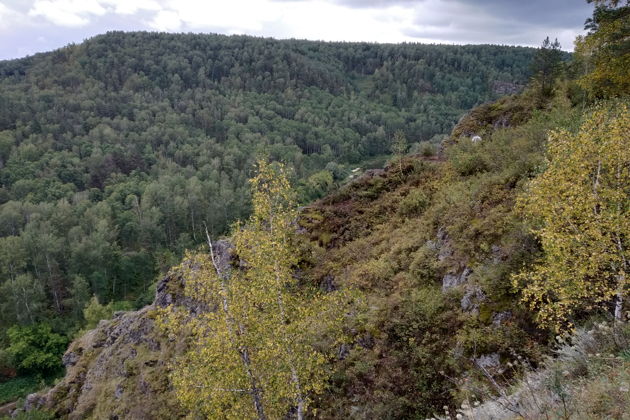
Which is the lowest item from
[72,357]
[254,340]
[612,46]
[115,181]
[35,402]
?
[115,181]

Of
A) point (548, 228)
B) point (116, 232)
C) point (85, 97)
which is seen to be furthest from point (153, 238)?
point (85, 97)

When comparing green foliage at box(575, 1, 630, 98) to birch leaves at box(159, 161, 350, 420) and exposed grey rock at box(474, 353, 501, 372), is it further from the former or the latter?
birch leaves at box(159, 161, 350, 420)

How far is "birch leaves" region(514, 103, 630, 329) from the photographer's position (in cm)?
834

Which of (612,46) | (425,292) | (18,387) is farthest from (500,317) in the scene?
(18,387)

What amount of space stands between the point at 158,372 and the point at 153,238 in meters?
81.4

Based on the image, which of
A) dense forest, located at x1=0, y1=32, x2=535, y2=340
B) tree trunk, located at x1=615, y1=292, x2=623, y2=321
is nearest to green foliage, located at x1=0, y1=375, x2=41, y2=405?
dense forest, located at x1=0, y1=32, x2=535, y2=340

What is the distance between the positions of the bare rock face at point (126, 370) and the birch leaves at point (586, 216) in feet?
51.9

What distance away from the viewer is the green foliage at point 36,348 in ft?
186

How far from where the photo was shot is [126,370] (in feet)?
74.2

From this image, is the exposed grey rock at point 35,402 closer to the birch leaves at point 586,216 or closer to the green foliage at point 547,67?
the birch leaves at point 586,216

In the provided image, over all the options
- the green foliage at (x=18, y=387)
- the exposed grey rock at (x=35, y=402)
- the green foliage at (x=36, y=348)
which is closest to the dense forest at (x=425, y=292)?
the exposed grey rock at (x=35, y=402)

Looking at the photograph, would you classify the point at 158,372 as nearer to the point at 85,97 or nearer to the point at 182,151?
the point at 182,151

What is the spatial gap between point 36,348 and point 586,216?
74026 mm

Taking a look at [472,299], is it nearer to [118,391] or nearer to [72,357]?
[118,391]
